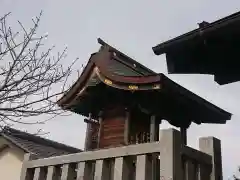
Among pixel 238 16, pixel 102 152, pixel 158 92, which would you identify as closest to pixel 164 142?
pixel 102 152

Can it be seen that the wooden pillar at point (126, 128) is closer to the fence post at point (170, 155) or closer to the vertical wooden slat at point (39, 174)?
the vertical wooden slat at point (39, 174)

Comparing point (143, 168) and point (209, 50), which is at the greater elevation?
point (209, 50)

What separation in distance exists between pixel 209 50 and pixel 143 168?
55.4 inches

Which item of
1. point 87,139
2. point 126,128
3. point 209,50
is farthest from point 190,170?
point 87,139

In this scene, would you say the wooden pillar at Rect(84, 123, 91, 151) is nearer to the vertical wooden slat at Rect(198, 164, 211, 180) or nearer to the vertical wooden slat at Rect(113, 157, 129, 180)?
the vertical wooden slat at Rect(113, 157, 129, 180)

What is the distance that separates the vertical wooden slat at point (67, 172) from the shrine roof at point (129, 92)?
2604 millimetres

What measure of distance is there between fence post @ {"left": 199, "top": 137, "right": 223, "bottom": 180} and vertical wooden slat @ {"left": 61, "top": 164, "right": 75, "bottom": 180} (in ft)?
4.48

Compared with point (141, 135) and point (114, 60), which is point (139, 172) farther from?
point (114, 60)

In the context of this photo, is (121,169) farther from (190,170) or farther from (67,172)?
(67,172)

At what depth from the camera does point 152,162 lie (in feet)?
11.6

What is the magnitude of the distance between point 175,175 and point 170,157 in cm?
16

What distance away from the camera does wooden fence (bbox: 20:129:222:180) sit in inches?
133

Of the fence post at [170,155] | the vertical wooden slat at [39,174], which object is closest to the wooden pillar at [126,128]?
the vertical wooden slat at [39,174]

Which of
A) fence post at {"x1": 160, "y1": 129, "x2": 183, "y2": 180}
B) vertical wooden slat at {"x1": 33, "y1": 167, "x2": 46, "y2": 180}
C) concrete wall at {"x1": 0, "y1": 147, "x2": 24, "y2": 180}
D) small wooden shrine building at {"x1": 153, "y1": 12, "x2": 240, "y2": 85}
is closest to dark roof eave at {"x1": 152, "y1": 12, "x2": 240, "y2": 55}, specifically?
small wooden shrine building at {"x1": 153, "y1": 12, "x2": 240, "y2": 85}
